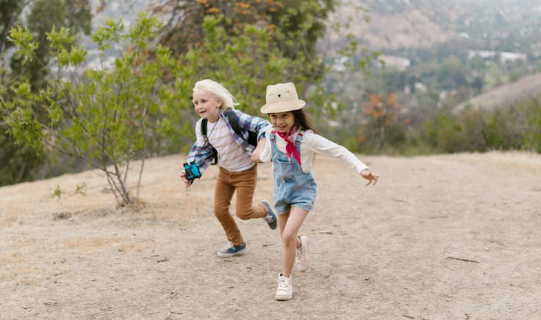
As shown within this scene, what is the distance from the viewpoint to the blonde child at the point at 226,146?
197 inches

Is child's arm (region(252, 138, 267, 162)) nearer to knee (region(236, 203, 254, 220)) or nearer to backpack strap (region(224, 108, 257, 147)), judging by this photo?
backpack strap (region(224, 108, 257, 147))

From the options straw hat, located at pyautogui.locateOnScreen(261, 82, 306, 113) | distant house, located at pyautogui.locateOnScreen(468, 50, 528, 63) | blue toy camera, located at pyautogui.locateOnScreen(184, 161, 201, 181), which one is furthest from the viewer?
distant house, located at pyautogui.locateOnScreen(468, 50, 528, 63)

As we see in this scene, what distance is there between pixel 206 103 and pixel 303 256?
5.12 feet

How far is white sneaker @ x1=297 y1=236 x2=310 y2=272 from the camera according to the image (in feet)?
16.1

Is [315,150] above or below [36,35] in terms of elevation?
below

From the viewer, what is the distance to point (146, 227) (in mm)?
6910

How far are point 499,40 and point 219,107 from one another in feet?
511

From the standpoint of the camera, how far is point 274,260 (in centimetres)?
540

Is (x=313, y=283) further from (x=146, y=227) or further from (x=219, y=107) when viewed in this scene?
(x=146, y=227)

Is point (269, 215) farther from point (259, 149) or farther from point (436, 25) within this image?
point (436, 25)

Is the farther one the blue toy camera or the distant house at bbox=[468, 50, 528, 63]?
the distant house at bbox=[468, 50, 528, 63]

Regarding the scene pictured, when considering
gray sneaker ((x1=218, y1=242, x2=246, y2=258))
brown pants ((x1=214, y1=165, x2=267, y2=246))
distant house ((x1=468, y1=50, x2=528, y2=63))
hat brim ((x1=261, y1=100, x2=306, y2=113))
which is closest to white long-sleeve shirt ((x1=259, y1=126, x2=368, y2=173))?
hat brim ((x1=261, y1=100, x2=306, y2=113))

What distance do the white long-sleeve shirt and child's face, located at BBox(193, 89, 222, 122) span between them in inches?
29.6

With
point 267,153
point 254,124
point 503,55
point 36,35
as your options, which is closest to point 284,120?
point 267,153
